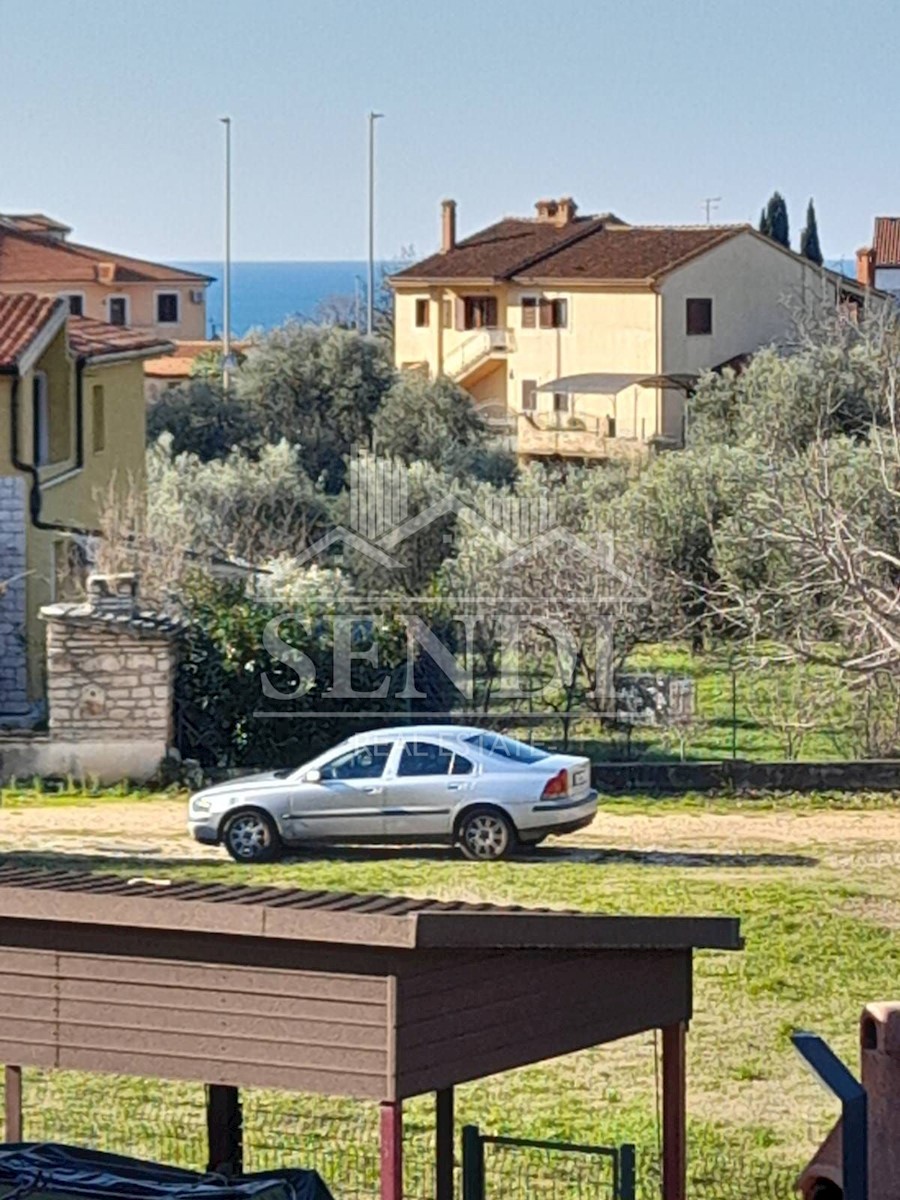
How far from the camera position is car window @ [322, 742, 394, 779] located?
2342 cm

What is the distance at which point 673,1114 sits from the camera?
979 cm

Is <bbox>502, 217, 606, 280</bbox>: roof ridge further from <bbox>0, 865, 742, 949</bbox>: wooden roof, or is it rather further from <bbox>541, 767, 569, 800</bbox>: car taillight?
<bbox>0, 865, 742, 949</bbox>: wooden roof

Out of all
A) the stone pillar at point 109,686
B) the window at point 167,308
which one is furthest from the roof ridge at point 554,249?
the stone pillar at point 109,686

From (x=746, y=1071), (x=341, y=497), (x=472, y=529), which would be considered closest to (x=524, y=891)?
(x=746, y=1071)

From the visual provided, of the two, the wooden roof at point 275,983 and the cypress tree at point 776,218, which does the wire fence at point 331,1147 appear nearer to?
the wooden roof at point 275,983

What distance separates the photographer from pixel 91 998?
8.70 m

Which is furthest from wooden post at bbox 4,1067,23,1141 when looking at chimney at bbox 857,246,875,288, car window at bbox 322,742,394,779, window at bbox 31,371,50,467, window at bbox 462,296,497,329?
chimney at bbox 857,246,875,288

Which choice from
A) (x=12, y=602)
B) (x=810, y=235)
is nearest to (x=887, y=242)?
(x=810, y=235)

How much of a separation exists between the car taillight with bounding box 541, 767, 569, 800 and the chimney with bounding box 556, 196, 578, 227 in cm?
5284

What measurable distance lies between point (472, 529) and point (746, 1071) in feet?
72.1

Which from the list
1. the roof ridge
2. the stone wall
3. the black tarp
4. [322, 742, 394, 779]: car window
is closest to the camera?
the black tarp

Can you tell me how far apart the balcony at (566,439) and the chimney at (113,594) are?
102ft

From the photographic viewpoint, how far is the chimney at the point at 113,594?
2723 centimetres

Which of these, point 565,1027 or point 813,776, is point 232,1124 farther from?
point 813,776
